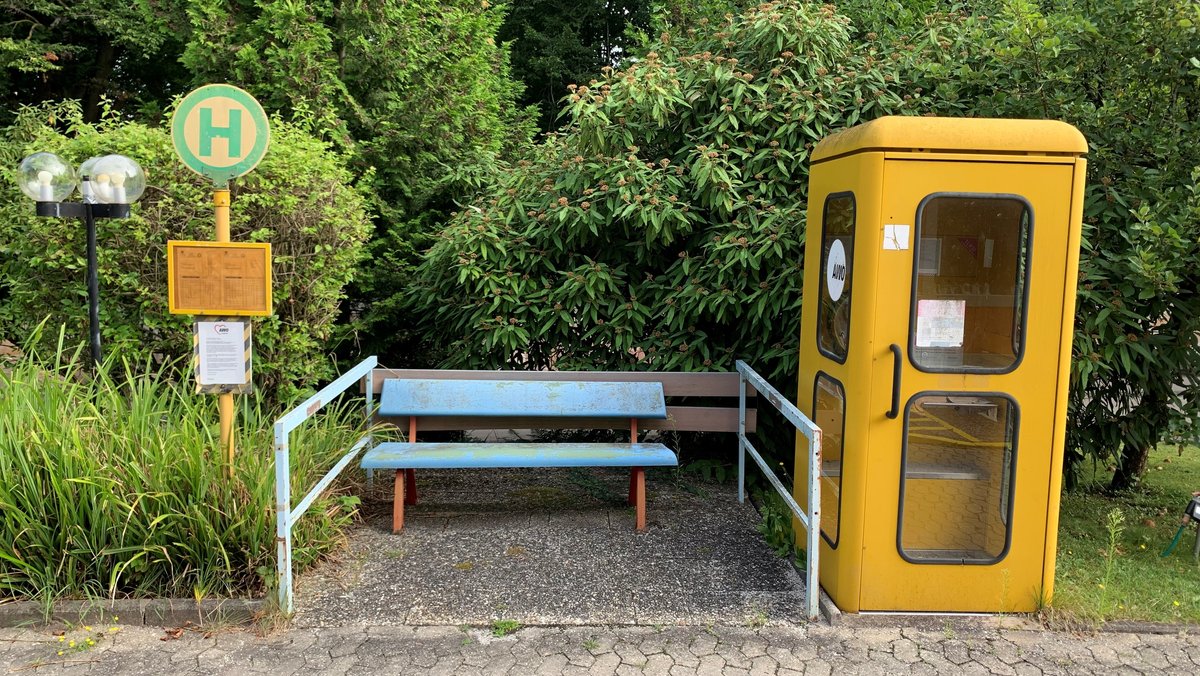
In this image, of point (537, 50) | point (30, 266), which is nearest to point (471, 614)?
point (30, 266)

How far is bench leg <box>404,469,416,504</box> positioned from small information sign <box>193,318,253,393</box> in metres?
1.41

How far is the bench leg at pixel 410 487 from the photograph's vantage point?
5.28 meters

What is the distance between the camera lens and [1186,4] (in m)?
4.48

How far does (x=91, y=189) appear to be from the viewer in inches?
193

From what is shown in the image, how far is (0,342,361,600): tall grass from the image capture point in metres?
3.75

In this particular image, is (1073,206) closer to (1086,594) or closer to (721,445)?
(1086,594)

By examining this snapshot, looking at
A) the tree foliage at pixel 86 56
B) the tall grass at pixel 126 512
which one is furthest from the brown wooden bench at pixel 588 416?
the tree foliage at pixel 86 56

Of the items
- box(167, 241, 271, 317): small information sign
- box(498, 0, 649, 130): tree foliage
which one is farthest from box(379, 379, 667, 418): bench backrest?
box(498, 0, 649, 130): tree foliage

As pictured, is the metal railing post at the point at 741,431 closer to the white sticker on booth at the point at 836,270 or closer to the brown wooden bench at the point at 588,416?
the brown wooden bench at the point at 588,416

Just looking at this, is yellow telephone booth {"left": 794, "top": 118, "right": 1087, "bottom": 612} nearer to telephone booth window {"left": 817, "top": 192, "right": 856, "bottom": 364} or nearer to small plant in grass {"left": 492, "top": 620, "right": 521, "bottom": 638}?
telephone booth window {"left": 817, "top": 192, "right": 856, "bottom": 364}

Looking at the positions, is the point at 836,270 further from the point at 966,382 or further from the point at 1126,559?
the point at 1126,559

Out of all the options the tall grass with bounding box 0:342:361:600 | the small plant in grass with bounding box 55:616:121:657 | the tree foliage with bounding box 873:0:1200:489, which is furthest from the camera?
the tree foliage with bounding box 873:0:1200:489

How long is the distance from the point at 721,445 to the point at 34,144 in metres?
5.26

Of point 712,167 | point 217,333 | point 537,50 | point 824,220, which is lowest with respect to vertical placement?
point 217,333
